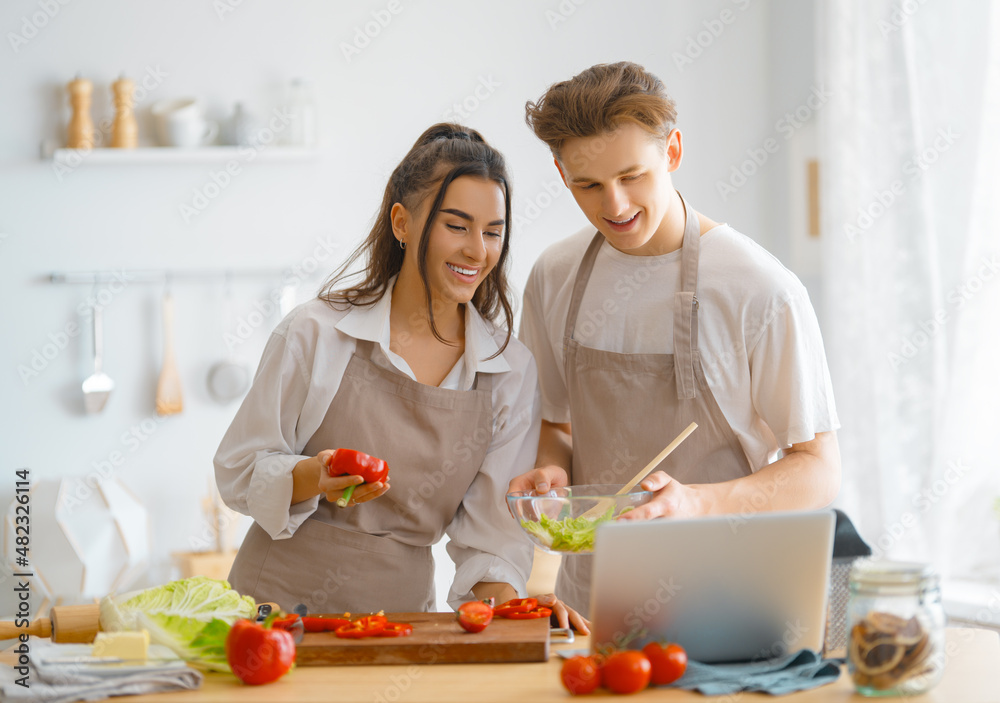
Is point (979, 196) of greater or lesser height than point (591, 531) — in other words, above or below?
above

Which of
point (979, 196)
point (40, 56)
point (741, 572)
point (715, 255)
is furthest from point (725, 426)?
point (40, 56)

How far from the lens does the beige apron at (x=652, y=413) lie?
1.76m

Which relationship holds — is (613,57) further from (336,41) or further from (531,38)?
(336,41)

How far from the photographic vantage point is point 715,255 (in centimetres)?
179

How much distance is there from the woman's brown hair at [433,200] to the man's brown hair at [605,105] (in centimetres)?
16

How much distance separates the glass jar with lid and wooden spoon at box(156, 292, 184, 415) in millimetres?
2758

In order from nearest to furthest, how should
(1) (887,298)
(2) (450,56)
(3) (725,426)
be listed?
(3) (725,426), (1) (887,298), (2) (450,56)

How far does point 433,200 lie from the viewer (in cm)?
180

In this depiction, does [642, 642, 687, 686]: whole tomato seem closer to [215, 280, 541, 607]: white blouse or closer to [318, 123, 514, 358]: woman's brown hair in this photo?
[215, 280, 541, 607]: white blouse

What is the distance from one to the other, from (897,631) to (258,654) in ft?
2.60

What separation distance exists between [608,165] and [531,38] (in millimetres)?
2134

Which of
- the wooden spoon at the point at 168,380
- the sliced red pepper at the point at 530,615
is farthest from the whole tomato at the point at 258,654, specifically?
the wooden spoon at the point at 168,380

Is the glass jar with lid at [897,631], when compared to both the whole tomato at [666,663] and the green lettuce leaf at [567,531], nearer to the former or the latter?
the whole tomato at [666,663]

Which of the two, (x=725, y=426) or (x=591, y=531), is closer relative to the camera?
(x=591, y=531)
